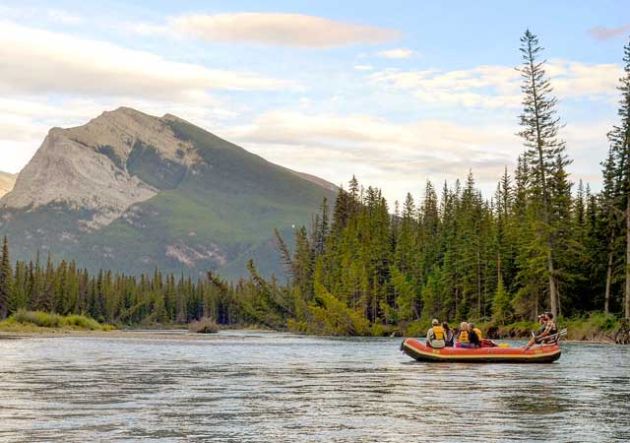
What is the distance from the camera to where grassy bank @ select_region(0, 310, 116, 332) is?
112m

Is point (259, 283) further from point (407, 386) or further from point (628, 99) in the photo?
point (407, 386)

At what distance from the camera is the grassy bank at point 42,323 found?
367ft

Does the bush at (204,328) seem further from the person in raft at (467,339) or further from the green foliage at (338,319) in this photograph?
the person in raft at (467,339)

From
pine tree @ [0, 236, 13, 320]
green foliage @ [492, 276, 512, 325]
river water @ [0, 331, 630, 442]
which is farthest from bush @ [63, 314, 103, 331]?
river water @ [0, 331, 630, 442]

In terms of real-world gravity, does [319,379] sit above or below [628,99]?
below

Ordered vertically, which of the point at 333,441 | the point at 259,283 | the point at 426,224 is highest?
the point at 426,224

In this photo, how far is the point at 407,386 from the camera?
34281mm

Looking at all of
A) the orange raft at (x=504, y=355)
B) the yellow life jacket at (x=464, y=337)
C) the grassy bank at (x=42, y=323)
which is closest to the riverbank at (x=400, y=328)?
the grassy bank at (x=42, y=323)

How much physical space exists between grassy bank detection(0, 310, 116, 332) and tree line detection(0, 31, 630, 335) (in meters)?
19.0

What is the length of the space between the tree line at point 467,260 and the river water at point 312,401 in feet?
125

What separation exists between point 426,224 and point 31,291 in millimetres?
70112

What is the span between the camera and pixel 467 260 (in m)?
107

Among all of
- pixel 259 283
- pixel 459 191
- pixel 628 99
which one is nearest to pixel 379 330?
pixel 259 283

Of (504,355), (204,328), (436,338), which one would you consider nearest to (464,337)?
(436,338)
